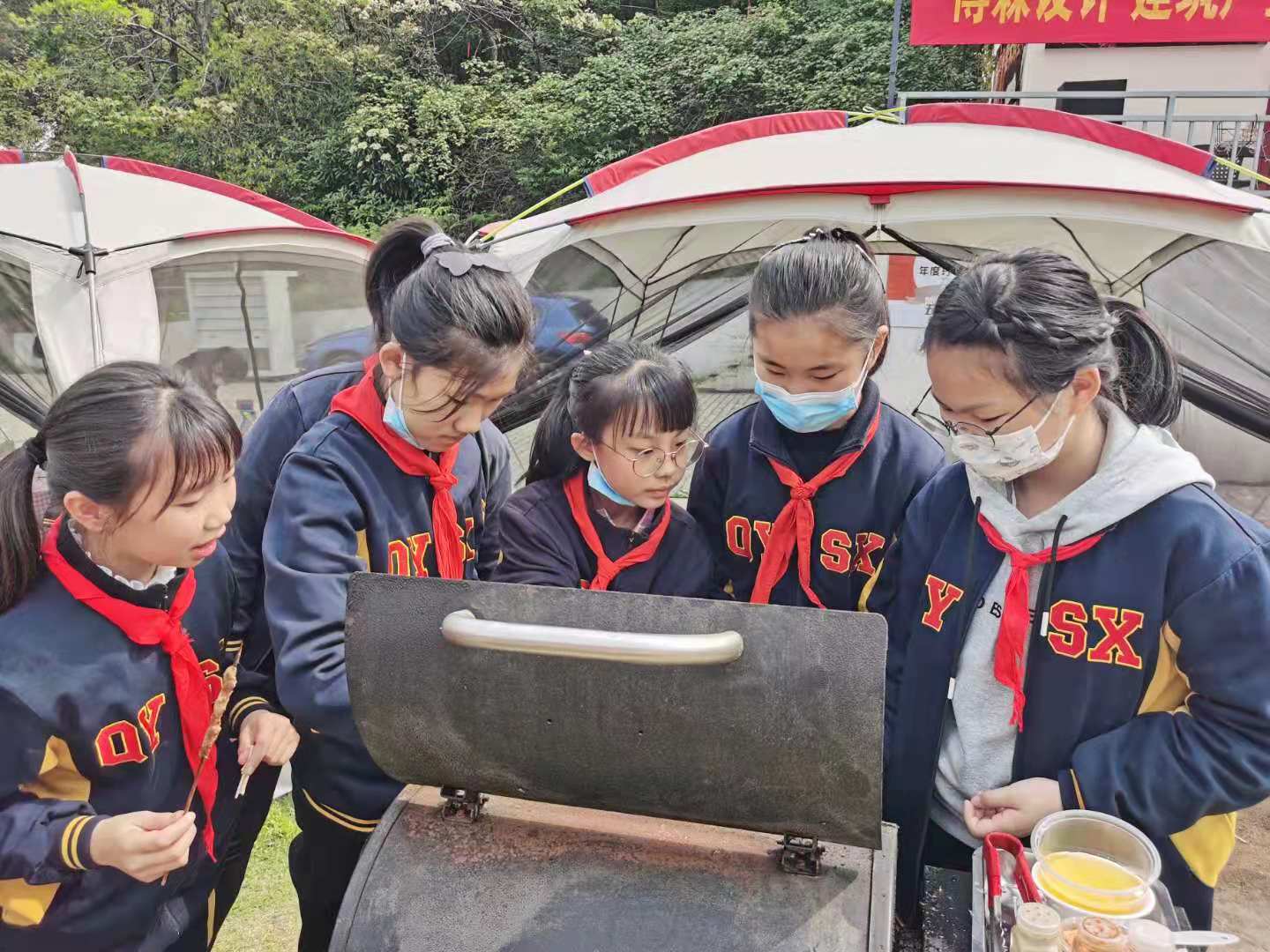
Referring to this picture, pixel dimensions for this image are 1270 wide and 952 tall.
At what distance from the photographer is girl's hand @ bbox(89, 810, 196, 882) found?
1.25m

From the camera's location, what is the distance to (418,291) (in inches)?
60.7

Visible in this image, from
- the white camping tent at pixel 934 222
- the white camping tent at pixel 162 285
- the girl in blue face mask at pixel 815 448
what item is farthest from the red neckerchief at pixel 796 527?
the white camping tent at pixel 162 285

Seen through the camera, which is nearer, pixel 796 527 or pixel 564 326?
pixel 796 527

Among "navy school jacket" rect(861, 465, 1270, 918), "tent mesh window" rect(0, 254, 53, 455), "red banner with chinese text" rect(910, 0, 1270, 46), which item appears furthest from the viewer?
"red banner with chinese text" rect(910, 0, 1270, 46)

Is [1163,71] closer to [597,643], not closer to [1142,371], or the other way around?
[1142,371]

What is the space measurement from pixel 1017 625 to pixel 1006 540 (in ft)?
0.42

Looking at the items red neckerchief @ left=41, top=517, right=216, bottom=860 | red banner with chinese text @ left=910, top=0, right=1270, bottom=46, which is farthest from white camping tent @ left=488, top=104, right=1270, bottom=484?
red banner with chinese text @ left=910, top=0, right=1270, bottom=46

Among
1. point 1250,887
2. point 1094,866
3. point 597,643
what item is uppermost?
point 597,643

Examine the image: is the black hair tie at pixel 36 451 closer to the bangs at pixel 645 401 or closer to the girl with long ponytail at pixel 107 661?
the girl with long ponytail at pixel 107 661

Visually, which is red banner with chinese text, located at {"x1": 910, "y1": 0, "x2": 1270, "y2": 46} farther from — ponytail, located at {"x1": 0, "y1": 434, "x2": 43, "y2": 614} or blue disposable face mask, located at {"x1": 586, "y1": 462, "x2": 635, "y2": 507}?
ponytail, located at {"x1": 0, "y1": 434, "x2": 43, "y2": 614}

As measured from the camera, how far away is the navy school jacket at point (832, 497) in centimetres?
182

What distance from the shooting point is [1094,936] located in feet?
3.06

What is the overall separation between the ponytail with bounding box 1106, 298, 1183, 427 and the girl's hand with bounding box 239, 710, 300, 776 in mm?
1415

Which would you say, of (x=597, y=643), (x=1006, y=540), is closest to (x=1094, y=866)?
(x=1006, y=540)
